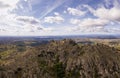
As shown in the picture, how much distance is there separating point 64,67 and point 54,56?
22.7 meters

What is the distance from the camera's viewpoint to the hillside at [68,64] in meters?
142

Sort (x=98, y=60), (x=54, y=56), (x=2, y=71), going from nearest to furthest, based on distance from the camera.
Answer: (x=2, y=71) < (x=98, y=60) < (x=54, y=56)

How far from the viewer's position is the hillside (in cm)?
14212

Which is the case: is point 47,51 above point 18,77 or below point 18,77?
above

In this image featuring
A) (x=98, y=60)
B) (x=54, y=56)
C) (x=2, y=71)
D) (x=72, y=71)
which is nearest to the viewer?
(x=2, y=71)

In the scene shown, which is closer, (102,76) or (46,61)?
(102,76)

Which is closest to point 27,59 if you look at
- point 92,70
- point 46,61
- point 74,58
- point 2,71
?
point 46,61

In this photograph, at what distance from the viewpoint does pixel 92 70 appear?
15212 centimetres

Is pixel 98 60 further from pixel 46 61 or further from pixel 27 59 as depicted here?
pixel 27 59

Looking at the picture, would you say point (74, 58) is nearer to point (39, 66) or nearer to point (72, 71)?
point (72, 71)

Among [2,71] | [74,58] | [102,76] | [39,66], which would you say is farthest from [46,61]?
[102,76]

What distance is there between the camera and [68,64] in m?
156

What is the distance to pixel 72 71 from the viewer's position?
148875 mm

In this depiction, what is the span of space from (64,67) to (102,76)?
30.2 metres
